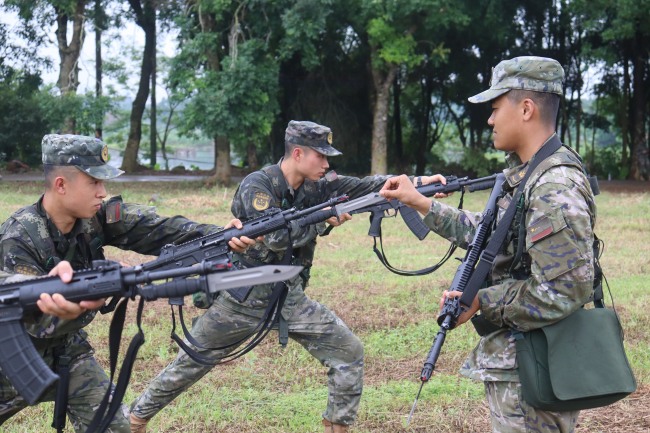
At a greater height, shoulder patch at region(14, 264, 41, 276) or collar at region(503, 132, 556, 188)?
collar at region(503, 132, 556, 188)

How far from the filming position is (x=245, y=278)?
108 inches

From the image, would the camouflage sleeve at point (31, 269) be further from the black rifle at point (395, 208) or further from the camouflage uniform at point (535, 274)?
the camouflage uniform at point (535, 274)

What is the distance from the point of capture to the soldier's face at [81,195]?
3.87m

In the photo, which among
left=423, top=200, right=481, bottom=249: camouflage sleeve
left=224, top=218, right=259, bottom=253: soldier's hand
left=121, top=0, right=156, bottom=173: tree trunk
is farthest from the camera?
left=121, top=0, right=156, bottom=173: tree trunk

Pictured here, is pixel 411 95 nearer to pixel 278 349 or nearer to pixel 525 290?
pixel 278 349

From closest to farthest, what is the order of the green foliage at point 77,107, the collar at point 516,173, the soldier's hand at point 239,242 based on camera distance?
the collar at point 516,173
the soldier's hand at point 239,242
the green foliage at point 77,107

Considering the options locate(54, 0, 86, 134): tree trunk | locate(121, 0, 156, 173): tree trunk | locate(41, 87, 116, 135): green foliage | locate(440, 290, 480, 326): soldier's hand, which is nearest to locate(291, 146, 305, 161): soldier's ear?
locate(440, 290, 480, 326): soldier's hand

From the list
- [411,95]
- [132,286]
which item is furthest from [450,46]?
[132,286]

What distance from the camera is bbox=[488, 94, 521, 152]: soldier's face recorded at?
3279 millimetres

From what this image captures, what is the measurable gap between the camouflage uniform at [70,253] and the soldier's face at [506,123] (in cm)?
193

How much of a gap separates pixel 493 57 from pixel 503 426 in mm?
25084

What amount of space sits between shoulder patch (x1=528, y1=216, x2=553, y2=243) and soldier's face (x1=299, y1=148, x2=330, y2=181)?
7.61ft

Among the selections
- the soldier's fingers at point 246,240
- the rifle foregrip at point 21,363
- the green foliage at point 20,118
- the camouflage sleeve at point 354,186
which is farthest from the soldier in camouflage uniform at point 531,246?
the green foliage at point 20,118

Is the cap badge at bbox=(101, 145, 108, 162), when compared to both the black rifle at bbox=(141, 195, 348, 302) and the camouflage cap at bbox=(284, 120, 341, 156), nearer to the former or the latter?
the black rifle at bbox=(141, 195, 348, 302)
